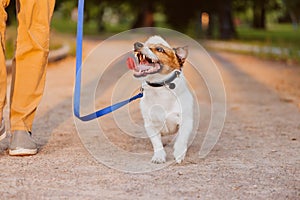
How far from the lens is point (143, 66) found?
14.7 ft

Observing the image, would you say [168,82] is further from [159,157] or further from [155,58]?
[159,157]

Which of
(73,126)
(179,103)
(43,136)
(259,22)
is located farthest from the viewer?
(259,22)

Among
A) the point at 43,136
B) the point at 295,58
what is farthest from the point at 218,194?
the point at 295,58

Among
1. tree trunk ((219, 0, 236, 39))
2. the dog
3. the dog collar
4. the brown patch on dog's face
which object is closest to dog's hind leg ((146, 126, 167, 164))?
the dog

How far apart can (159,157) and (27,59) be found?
105cm

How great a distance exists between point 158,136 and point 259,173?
71cm

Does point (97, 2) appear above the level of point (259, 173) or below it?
below

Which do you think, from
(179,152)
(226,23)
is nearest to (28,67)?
(179,152)

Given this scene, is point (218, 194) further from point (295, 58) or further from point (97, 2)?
point (97, 2)

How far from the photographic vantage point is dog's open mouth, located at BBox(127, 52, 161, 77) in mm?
4457

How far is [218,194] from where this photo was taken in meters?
3.87

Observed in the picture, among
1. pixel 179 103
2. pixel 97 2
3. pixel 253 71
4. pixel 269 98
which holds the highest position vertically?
pixel 179 103

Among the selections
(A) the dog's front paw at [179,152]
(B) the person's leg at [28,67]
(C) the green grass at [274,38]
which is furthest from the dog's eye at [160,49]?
(C) the green grass at [274,38]

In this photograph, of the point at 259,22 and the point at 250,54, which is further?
the point at 259,22
